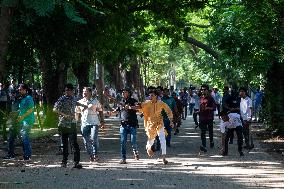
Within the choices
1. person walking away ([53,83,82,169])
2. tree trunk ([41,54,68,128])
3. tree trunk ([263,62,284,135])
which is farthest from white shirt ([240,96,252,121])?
tree trunk ([41,54,68,128])

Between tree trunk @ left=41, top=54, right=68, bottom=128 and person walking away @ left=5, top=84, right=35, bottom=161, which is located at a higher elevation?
tree trunk @ left=41, top=54, right=68, bottom=128

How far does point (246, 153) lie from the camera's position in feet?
50.5

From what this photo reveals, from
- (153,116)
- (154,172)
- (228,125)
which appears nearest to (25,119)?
(153,116)

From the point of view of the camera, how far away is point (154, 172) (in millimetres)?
11609

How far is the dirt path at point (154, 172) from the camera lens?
10.0 meters

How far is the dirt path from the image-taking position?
32.9ft

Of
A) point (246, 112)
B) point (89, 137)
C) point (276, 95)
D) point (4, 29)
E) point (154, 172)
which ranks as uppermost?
point (4, 29)

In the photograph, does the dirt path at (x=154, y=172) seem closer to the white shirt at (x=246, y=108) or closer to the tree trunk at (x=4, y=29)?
the white shirt at (x=246, y=108)

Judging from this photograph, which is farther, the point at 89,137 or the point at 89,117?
the point at 89,137

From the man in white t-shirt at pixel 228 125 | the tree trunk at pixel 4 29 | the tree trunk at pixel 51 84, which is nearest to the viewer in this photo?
the tree trunk at pixel 4 29

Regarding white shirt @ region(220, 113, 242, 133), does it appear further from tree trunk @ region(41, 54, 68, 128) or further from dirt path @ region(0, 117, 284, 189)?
tree trunk @ region(41, 54, 68, 128)

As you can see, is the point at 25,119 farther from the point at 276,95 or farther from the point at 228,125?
the point at 276,95

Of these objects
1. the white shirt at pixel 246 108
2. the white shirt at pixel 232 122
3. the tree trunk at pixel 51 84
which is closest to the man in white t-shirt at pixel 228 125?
the white shirt at pixel 232 122

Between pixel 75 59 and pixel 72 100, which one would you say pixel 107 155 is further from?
pixel 75 59
